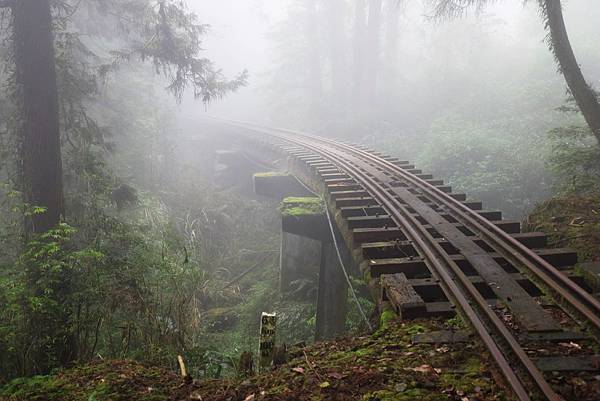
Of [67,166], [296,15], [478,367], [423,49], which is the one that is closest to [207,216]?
[67,166]

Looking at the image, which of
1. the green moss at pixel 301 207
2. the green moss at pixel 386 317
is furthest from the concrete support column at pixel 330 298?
the green moss at pixel 386 317

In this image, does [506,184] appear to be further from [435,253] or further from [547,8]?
[435,253]

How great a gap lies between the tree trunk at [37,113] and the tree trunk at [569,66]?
9.22m

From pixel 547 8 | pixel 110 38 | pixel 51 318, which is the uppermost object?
pixel 110 38

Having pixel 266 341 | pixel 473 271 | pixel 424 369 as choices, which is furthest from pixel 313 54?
pixel 424 369

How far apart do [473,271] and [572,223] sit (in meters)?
2.26

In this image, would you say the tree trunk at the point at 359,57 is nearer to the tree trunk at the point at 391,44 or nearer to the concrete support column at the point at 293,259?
the tree trunk at the point at 391,44

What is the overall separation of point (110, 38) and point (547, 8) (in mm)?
12116

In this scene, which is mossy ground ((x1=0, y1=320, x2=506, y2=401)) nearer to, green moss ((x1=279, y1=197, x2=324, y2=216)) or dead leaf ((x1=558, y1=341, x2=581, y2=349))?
dead leaf ((x1=558, y1=341, x2=581, y2=349))

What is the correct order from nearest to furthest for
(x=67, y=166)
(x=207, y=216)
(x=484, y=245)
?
1. (x=484, y=245)
2. (x=67, y=166)
3. (x=207, y=216)

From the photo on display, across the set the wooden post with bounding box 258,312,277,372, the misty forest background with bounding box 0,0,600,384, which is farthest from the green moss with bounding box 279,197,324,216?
the wooden post with bounding box 258,312,277,372

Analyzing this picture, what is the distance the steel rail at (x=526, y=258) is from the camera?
4195 millimetres

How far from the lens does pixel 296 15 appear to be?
3156 centimetres

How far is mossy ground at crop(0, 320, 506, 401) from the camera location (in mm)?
3340
